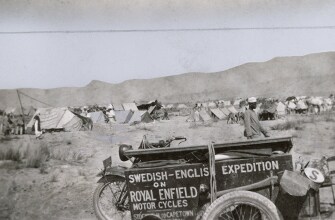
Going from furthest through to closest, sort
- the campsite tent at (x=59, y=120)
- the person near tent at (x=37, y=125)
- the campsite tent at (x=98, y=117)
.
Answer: the campsite tent at (x=98, y=117) < the campsite tent at (x=59, y=120) < the person near tent at (x=37, y=125)

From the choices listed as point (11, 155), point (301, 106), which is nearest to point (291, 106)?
point (301, 106)

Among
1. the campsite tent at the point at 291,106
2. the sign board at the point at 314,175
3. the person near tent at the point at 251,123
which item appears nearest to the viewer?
the sign board at the point at 314,175

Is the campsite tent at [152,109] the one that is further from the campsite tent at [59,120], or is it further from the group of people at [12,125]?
the group of people at [12,125]

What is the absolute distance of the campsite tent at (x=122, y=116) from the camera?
84.2 ft

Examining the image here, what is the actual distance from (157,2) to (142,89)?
9091 centimetres

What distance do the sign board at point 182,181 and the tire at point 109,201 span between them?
0.97 m

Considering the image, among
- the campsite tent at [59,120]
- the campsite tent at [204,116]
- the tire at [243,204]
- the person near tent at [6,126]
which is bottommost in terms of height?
the tire at [243,204]

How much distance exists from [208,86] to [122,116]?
66.9 meters

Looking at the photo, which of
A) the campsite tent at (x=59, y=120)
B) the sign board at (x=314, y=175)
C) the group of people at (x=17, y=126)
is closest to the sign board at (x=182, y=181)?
the sign board at (x=314, y=175)

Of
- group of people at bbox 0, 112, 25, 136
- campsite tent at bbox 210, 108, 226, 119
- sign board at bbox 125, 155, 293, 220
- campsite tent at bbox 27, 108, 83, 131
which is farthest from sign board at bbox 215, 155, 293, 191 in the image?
campsite tent at bbox 210, 108, 226, 119

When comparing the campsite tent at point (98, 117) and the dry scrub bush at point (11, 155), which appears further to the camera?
the campsite tent at point (98, 117)

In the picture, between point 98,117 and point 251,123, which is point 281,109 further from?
point 251,123

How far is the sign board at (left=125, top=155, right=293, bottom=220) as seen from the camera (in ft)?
13.2

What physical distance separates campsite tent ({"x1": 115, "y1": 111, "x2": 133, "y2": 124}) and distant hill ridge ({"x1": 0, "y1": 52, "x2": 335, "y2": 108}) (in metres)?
46.7
